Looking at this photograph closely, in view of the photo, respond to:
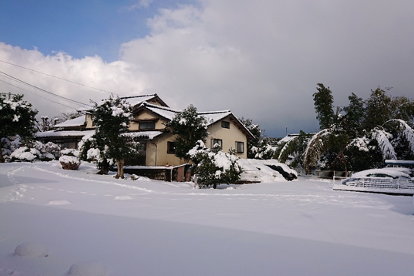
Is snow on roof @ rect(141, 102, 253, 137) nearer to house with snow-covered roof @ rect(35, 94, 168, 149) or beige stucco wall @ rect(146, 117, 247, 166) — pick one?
beige stucco wall @ rect(146, 117, 247, 166)

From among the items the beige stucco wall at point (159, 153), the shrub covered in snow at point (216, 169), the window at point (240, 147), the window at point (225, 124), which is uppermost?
the window at point (225, 124)

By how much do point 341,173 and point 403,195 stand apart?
417 inches

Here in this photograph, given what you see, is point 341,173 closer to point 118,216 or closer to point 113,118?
point 113,118

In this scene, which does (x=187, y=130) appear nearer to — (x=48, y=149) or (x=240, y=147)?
(x=240, y=147)

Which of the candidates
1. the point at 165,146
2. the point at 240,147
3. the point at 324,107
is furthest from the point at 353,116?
the point at 165,146

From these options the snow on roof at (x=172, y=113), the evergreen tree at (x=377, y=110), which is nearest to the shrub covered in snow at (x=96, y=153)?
the snow on roof at (x=172, y=113)

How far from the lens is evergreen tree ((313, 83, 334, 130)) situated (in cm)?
2789

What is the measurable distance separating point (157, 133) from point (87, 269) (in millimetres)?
21850

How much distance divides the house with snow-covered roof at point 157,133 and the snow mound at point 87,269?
17651 millimetres

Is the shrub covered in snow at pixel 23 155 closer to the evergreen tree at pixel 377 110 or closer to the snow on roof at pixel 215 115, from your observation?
the snow on roof at pixel 215 115

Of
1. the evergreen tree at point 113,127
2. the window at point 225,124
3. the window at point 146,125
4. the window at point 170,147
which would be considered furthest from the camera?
the window at point 225,124

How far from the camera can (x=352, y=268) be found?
433cm

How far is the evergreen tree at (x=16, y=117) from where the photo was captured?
25219 millimetres

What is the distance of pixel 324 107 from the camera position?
28.2 meters
